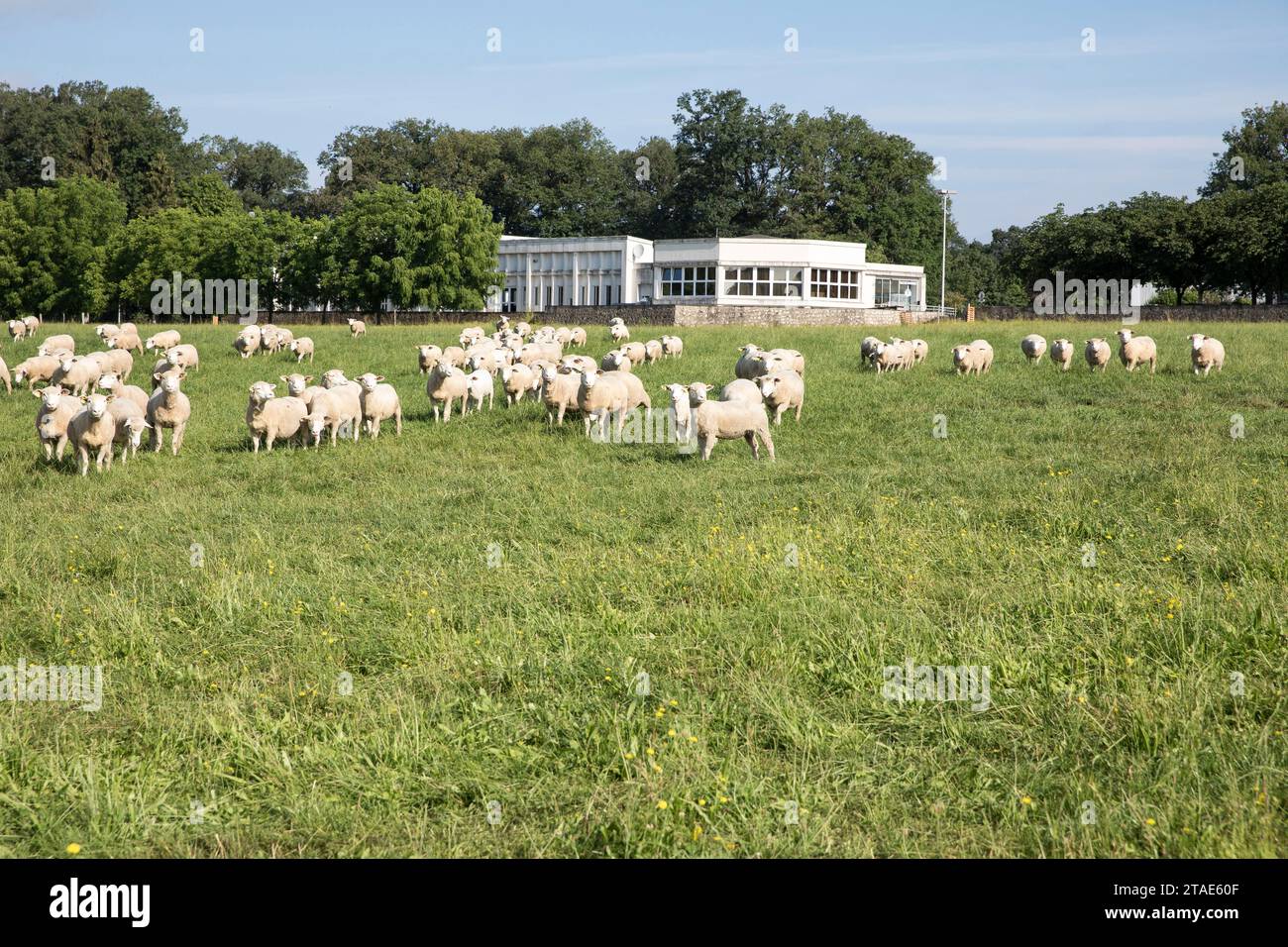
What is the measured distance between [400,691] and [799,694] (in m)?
2.46

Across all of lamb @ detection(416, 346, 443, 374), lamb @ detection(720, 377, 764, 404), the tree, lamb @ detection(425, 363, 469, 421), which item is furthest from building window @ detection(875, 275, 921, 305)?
lamb @ detection(720, 377, 764, 404)

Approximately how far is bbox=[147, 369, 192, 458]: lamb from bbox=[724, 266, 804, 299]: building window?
55.2m

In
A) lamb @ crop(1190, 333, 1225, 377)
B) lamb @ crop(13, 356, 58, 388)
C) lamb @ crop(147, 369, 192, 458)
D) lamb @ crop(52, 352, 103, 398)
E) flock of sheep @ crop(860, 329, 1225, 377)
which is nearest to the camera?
lamb @ crop(147, 369, 192, 458)

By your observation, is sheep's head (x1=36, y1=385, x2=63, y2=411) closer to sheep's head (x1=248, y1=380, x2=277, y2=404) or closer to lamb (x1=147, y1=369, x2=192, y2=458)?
lamb (x1=147, y1=369, x2=192, y2=458)

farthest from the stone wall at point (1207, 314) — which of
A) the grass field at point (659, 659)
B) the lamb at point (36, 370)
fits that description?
the lamb at point (36, 370)

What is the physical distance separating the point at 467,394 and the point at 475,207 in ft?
134

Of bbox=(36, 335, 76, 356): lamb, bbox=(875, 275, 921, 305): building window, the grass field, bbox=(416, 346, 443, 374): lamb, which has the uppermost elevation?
bbox=(875, 275, 921, 305): building window

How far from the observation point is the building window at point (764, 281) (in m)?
70.6

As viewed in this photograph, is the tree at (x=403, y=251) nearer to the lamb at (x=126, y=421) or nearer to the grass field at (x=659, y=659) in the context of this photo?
the lamb at (x=126, y=421)

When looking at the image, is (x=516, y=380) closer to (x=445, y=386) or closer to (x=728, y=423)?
(x=445, y=386)

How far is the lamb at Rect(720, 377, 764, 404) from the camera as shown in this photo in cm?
1650

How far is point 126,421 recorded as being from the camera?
17016mm
